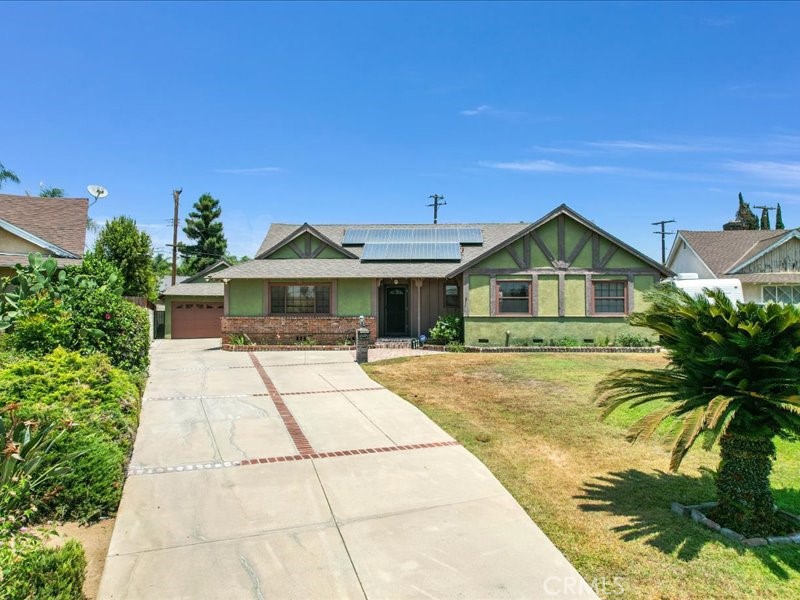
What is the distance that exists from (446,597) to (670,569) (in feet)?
6.17

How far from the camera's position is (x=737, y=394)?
14.9 feet

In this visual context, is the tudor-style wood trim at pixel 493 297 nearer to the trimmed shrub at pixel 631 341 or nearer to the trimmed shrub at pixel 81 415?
the trimmed shrub at pixel 631 341

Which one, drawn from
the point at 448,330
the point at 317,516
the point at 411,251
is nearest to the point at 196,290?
the point at 411,251

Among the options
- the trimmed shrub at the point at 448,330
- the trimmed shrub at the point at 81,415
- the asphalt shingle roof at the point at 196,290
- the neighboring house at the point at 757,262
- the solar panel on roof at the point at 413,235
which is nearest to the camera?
the trimmed shrub at the point at 81,415

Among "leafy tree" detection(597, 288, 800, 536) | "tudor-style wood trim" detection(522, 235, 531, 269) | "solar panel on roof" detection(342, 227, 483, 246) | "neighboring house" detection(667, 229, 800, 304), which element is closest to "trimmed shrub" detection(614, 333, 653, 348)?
"tudor-style wood trim" detection(522, 235, 531, 269)

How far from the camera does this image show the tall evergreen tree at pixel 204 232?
4675 centimetres

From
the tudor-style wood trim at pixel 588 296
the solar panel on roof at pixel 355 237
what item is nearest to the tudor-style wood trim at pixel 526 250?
the tudor-style wood trim at pixel 588 296

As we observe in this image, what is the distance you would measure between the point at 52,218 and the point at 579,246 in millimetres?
21390

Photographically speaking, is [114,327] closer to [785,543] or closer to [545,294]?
[785,543]

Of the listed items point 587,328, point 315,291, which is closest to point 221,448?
point 315,291

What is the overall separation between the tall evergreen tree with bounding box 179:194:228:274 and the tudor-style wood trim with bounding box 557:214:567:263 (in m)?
35.5

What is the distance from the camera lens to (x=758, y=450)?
15.3 feet

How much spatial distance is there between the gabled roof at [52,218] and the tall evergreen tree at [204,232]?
24.8 meters

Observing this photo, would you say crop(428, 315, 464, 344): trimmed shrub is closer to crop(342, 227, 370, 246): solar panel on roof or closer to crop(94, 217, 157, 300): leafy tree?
crop(342, 227, 370, 246): solar panel on roof
